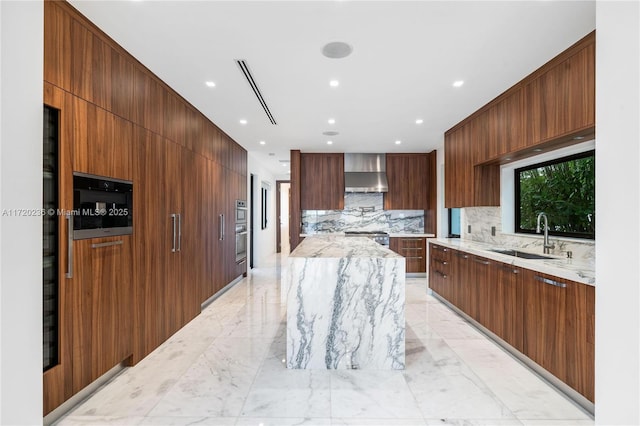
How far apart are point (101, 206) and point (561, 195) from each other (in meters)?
4.02

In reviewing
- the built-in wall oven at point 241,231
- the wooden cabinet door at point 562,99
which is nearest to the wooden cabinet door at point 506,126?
the wooden cabinet door at point 562,99

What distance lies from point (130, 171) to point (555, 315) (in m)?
3.36

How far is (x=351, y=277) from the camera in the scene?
252cm

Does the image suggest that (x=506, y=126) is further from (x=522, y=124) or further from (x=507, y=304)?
(x=507, y=304)

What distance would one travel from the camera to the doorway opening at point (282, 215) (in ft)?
34.3

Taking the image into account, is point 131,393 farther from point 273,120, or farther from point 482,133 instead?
point 482,133

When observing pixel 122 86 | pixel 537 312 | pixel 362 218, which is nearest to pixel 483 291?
pixel 537 312

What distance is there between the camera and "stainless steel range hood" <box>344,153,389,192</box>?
6281 mm

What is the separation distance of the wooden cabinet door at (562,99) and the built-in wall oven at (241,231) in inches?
173

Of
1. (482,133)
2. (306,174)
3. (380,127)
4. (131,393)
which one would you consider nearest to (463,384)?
(131,393)
